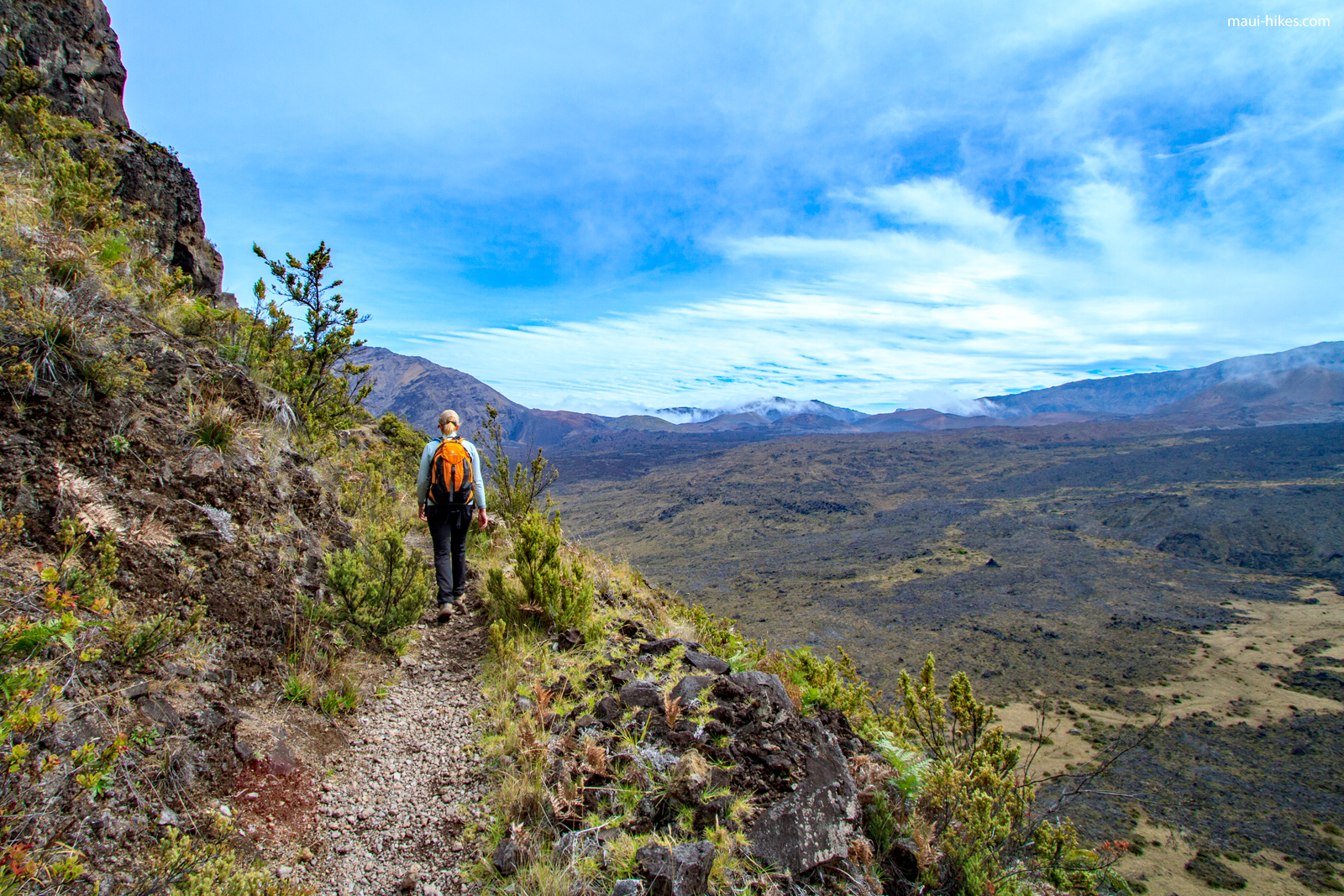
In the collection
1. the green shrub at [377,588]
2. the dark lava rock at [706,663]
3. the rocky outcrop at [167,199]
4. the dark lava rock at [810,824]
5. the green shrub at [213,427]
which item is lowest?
the dark lava rock at [810,824]

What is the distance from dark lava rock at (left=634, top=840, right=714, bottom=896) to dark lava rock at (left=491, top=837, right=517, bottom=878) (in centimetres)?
57

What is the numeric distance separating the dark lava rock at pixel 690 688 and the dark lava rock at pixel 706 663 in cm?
40

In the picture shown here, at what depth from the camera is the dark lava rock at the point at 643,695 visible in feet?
11.5

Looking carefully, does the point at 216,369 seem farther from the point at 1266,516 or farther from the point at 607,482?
the point at 607,482

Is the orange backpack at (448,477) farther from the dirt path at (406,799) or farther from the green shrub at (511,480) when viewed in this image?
the green shrub at (511,480)

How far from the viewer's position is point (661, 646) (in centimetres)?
459

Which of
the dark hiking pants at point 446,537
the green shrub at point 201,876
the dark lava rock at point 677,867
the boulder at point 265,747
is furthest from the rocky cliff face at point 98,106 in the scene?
the dark lava rock at point 677,867

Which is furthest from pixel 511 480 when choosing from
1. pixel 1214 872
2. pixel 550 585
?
pixel 1214 872

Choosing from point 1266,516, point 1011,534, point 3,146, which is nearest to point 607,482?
point 1011,534

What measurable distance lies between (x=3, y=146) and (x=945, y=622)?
64752 mm

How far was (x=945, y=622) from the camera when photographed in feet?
181

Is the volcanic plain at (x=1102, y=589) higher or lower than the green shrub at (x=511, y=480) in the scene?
lower

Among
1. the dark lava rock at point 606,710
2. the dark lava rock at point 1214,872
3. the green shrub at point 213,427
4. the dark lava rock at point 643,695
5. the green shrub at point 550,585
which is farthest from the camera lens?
the dark lava rock at point 1214,872

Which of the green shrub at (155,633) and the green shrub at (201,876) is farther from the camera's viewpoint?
the green shrub at (155,633)
